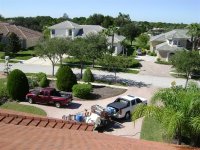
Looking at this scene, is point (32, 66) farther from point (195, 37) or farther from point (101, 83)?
point (195, 37)

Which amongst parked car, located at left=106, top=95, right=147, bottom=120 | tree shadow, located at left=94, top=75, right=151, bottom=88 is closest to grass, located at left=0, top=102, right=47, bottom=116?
parked car, located at left=106, top=95, right=147, bottom=120

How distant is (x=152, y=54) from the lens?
61.4m

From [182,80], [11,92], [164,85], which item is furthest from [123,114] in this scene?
[182,80]

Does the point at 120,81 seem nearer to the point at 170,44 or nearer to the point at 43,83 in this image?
the point at 43,83

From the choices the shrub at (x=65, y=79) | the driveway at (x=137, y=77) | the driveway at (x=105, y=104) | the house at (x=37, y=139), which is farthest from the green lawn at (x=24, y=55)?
the house at (x=37, y=139)

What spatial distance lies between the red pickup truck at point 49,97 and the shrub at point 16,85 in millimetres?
873

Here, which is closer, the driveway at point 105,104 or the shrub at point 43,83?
the driveway at point 105,104

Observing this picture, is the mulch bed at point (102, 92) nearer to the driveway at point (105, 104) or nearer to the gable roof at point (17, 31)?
the driveway at point (105, 104)

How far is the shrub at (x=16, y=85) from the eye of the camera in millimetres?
28141

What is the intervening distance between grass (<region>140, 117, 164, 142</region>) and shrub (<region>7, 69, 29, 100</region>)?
11013 mm

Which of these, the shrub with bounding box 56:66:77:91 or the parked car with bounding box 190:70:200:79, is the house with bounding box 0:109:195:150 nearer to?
the shrub with bounding box 56:66:77:91

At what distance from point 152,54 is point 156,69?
1426 cm

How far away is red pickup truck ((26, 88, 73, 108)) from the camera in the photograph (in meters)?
26.7

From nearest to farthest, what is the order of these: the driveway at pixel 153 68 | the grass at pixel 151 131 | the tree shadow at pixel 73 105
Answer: the grass at pixel 151 131 < the tree shadow at pixel 73 105 < the driveway at pixel 153 68
